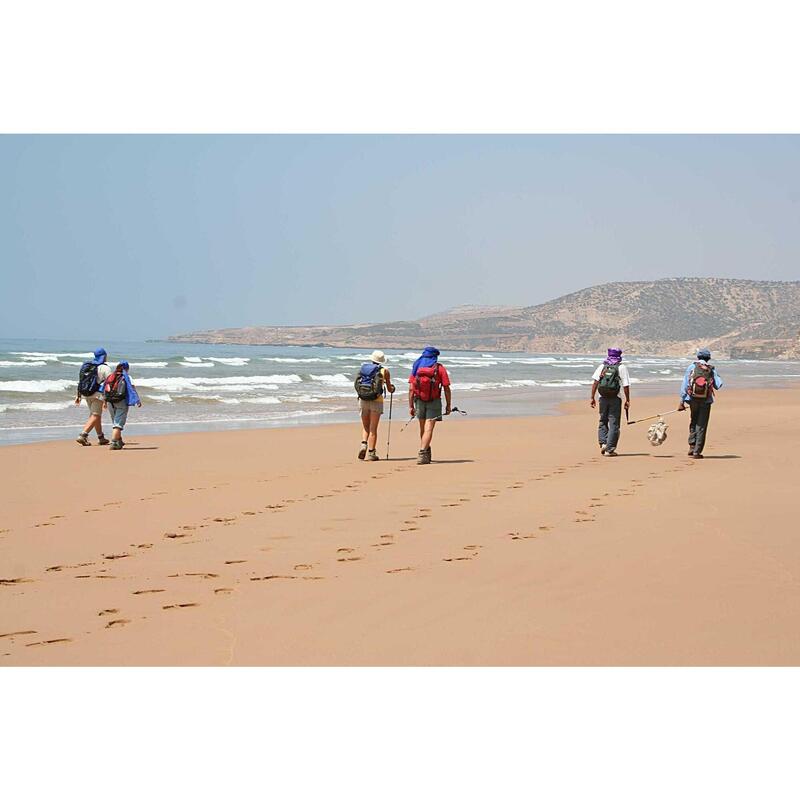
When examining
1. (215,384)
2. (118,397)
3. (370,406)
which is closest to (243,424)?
(118,397)

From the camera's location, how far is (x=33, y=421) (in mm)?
20000

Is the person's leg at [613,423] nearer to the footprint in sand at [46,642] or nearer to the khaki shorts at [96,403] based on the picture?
the khaki shorts at [96,403]

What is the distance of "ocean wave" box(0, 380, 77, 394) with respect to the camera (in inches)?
1186

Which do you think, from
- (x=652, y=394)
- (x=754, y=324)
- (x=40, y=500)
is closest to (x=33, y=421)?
(x=40, y=500)

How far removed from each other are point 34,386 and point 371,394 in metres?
21.4

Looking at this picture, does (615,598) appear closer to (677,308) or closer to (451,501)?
(451,501)

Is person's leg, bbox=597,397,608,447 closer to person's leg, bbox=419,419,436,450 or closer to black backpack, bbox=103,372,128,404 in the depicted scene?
person's leg, bbox=419,419,436,450

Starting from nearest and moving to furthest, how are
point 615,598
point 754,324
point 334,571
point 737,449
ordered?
point 615,598 < point 334,571 < point 737,449 < point 754,324

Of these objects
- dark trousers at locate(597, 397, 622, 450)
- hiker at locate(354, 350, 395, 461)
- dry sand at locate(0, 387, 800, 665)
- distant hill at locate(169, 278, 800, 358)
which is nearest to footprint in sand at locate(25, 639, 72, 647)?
dry sand at locate(0, 387, 800, 665)

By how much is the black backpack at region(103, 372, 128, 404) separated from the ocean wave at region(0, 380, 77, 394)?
1547cm

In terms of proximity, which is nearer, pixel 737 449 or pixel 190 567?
pixel 190 567

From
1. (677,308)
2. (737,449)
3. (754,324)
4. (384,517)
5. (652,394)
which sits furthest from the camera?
(677,308)

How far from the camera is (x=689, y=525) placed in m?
7.91

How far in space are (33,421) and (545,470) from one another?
39.3ft
